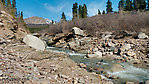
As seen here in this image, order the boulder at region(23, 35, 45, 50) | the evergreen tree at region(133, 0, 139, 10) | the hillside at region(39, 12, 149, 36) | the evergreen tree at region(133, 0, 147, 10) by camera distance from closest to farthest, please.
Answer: the boulder at region(23, 35, 45, 50)
the hillside at region(39, 12, 149, 36)
the evergreen tree at region(133, 0, 147, 10)
the evergreen tree at region(133, 0, 139, 10)

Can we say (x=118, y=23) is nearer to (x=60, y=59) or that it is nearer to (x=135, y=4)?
(x=60, y=59)

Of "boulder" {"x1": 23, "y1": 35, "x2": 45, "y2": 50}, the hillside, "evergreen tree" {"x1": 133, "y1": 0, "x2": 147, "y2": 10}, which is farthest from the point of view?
"evergreen tree" {"x1": 133, "y1": 0, "x2": 147, "y2": 10}

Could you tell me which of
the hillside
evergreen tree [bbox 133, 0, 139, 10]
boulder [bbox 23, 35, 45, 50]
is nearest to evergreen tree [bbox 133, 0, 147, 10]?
evergreen tree [bbox 133, 0, 139, 10]

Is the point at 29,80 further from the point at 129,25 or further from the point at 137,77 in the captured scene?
the point at 129,25

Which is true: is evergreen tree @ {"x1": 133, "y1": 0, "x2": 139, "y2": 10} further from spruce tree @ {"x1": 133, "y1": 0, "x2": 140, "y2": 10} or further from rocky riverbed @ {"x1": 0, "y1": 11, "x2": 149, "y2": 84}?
rocky riverbed @ {"x1": 0, "y1": 11, "x2": 149, "y2": 84}

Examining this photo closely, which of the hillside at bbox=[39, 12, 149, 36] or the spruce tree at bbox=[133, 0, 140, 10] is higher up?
the spruce tree at bbox=[133, 0, 140, 10]

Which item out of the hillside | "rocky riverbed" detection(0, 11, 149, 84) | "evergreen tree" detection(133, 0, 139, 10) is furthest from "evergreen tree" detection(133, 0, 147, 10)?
"rocky riverbed" detection(0, 11, 149, 84)

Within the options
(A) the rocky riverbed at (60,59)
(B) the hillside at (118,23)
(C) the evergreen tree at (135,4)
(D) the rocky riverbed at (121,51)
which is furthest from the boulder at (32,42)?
(C) the evergreen tree at (135,4)

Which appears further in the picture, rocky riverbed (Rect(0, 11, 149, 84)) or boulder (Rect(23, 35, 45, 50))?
boulder (Rect(23, 35, 45, 50))

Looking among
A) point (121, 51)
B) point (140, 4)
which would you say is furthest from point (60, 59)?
point (140, 4)

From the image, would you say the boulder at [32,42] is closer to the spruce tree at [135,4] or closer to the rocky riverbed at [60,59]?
the rocky riverbed at [60,59]

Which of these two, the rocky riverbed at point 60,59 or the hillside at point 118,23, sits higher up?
the hillside at point 118,23

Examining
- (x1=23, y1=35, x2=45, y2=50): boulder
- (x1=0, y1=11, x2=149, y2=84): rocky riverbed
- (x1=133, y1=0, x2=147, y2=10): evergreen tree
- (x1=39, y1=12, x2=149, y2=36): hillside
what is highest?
(x1=133, y1=0, x2=147, y2=10): evergreen tree

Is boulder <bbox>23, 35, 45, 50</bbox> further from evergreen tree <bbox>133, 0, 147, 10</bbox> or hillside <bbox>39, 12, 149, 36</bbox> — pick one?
evergreen tree <bbox>133, 0, 147, 10</bbox>
